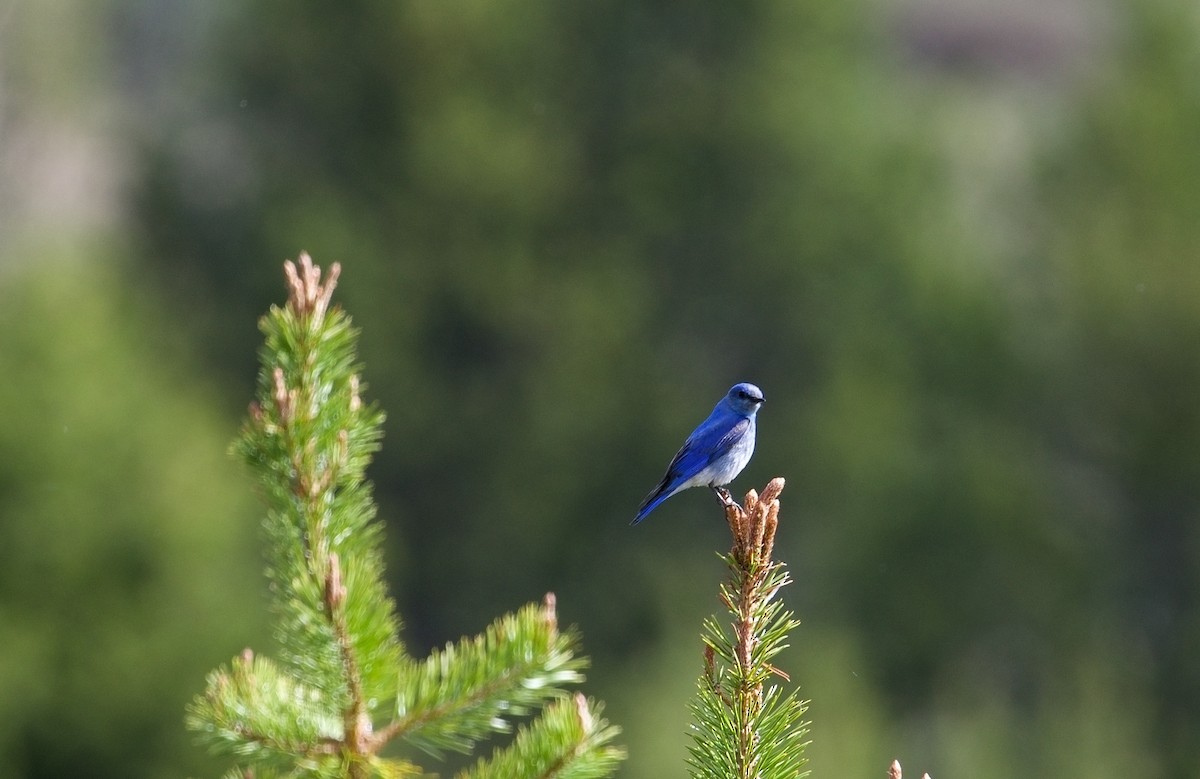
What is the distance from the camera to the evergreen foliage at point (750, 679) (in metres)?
2.62

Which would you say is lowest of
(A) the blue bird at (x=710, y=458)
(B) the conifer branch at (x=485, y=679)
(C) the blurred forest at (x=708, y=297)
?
(B) the conifer branch at (x=485, y=679)

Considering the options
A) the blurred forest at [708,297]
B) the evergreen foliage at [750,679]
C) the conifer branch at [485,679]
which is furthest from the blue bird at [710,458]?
the blurred forest at [708,297]

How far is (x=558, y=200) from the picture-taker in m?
34.9

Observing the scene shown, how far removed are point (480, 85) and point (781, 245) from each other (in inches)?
331

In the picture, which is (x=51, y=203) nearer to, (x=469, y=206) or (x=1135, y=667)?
(x=469, y=206)

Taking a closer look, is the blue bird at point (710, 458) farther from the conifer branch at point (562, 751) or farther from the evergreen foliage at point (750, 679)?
the conifer branch at point (562, 751)

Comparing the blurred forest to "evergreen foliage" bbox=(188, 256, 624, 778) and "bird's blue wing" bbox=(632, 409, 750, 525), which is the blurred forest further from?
"evergreen foliage" bbox=(188, 256, 624, 778)

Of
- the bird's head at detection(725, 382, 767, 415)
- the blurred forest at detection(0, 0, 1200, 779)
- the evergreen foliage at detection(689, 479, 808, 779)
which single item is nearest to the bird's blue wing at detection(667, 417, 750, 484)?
the bird's head at detection(725, 382, 767, 415)

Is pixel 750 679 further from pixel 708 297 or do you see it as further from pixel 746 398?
pixel 708 297

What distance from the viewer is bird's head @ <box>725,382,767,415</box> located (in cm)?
680

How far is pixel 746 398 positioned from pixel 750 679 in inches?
167

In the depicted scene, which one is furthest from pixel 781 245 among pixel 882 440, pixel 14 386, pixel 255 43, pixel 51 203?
pixel 51 203

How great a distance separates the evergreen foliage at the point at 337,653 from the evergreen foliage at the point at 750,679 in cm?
36

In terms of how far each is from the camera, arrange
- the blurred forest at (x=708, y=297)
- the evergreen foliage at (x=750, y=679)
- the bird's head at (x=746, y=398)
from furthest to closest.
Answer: the blurred forest at (x=708, y=297), the bird's head at (x=746, y=398), the evergreen foliage at (x=750, y=679)
